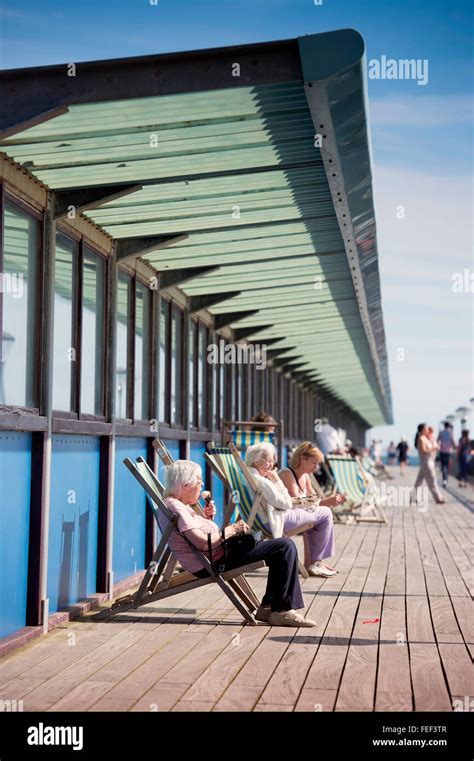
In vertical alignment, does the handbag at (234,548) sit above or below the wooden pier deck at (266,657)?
above

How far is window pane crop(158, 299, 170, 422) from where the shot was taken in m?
8.79

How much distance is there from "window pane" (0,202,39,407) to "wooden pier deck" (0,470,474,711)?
1274mm

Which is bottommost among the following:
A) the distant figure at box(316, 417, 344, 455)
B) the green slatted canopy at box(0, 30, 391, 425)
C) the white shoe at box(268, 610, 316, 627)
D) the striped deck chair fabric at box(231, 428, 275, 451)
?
the white shoe at box(268, 610, 316, 627)

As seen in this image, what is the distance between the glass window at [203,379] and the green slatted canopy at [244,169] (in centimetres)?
79

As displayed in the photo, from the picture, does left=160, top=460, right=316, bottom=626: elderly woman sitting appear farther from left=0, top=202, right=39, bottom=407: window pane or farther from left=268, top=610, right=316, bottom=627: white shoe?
left=0, top=202, right=39, bottom=407: window pane

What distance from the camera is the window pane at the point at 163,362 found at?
A: 28.8 ft

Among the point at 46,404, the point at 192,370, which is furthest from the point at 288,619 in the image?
the point at 192,370

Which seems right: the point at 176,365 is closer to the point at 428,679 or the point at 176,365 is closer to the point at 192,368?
the point at 192,368

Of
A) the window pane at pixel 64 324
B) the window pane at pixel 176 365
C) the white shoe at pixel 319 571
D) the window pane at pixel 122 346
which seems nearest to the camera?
the window pane at pixel 64 324

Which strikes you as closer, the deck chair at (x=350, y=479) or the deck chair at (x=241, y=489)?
the deck chair at (x=241, y=489)

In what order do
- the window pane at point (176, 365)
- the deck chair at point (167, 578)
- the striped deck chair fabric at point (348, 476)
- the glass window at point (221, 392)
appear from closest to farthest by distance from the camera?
1. the deck chair at point (167, 578)
2. the window pane at point (176, 365)
3. the glass window at point (221, 392)
4. the striped deck chair fabric at point (348, 476)

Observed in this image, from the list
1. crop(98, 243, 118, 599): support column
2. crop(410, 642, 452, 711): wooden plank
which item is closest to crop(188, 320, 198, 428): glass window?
crop(98, 243, 118, 599): support column

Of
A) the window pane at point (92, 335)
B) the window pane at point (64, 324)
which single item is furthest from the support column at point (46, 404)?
the window pane at point (92, 335)

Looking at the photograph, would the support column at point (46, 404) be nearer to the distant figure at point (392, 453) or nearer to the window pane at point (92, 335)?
the window pane at point (92, 335)
